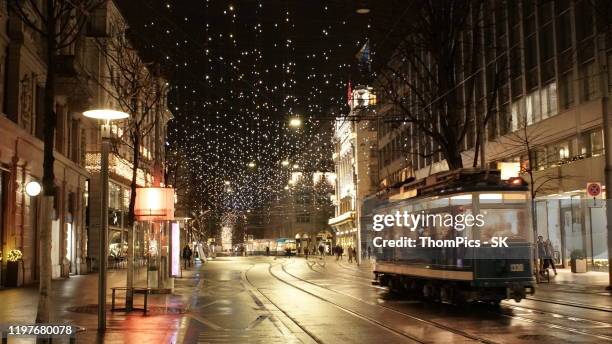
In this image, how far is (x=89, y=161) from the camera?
4441cm

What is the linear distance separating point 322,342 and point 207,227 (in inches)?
3626

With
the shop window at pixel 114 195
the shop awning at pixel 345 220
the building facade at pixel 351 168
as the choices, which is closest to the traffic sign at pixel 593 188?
the shop window at pixel 114 195

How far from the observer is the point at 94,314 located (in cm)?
1858

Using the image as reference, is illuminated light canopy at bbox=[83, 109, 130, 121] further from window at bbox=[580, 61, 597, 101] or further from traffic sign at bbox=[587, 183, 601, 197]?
window at bbox=[580, 61, 597, 101]

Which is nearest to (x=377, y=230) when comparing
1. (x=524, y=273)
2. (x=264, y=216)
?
(x=524, y=273)

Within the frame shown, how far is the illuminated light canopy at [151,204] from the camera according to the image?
2227 cm

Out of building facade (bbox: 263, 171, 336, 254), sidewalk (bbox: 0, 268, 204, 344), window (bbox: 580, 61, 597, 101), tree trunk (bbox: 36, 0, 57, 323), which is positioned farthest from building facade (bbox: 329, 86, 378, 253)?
tree trunk (bbox: 36, 0, 57, 323)

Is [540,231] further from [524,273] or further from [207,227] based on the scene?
[207,227]

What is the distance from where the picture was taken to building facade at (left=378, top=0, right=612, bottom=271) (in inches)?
1357

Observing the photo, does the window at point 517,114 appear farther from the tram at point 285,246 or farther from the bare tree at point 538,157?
the tram at point 285,246

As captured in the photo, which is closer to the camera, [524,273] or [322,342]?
[322,342]

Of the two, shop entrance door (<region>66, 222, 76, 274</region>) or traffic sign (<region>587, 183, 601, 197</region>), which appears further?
shop entrance door (<region>66, 222, 76, 274</region>)

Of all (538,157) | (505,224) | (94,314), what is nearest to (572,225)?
(538,157)

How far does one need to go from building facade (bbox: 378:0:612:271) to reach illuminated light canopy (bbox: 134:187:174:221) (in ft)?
46.0
